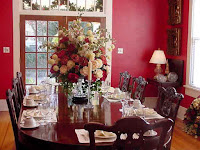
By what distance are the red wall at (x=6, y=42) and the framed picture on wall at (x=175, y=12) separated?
3332 mm

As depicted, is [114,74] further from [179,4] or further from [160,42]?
[179,4]

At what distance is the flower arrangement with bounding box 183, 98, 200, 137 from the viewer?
4958mm

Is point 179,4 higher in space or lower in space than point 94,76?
higher

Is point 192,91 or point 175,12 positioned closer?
point 192,91

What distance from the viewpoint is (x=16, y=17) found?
6.45 meters

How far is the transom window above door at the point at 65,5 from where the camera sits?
21.4ft

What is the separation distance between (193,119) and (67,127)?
3118 millimetres

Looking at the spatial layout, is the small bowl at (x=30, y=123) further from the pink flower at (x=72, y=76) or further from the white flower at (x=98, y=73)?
the white flower at (x=98, y=73)

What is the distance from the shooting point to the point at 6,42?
6.52 metres

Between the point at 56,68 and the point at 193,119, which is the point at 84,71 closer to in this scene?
the point at 56,68

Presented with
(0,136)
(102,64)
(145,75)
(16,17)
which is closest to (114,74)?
(145,75)

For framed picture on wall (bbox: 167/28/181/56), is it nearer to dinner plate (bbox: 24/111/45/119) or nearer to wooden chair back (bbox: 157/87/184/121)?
wooden chair back (bbox: 157/87/184/121)

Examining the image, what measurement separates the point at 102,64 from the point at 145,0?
3.96m

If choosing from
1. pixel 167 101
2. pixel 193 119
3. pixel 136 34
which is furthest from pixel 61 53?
pixel 136 34
